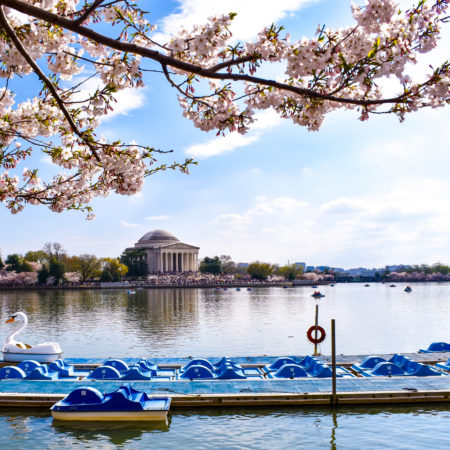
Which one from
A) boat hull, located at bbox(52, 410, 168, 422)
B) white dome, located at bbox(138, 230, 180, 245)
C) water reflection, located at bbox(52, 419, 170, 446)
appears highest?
white dome, located at bbox(138, 230, 180, 245)

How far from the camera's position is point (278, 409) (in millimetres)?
18875

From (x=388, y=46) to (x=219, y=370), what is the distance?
17200mm

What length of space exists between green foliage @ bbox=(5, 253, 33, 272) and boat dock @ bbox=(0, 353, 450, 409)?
128 m

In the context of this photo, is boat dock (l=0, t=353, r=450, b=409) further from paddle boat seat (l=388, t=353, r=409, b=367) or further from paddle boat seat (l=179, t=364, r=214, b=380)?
paddle boat seat (l=388, t=353, r=409, b=367)

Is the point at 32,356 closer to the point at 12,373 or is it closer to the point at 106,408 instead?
the point at 12,373

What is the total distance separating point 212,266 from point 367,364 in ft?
515

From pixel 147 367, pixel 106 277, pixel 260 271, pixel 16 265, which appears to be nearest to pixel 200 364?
pixel 147 367

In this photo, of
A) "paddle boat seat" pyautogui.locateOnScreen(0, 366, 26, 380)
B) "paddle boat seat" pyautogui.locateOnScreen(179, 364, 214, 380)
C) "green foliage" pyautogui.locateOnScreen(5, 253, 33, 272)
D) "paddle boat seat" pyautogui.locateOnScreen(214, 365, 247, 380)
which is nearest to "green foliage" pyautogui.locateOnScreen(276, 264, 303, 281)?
"green foliage" pyautogui.locateOnScreen(5, 253, 33, 272)

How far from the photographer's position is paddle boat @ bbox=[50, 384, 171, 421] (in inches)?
682

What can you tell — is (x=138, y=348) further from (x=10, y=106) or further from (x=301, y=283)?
(x=301, y=283)

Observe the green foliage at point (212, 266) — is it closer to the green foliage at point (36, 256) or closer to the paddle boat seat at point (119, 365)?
the green foliage at point (36, 256)

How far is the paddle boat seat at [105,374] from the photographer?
2066 cm

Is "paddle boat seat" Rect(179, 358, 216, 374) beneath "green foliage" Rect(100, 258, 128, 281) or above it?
beneath

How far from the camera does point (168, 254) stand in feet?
616
